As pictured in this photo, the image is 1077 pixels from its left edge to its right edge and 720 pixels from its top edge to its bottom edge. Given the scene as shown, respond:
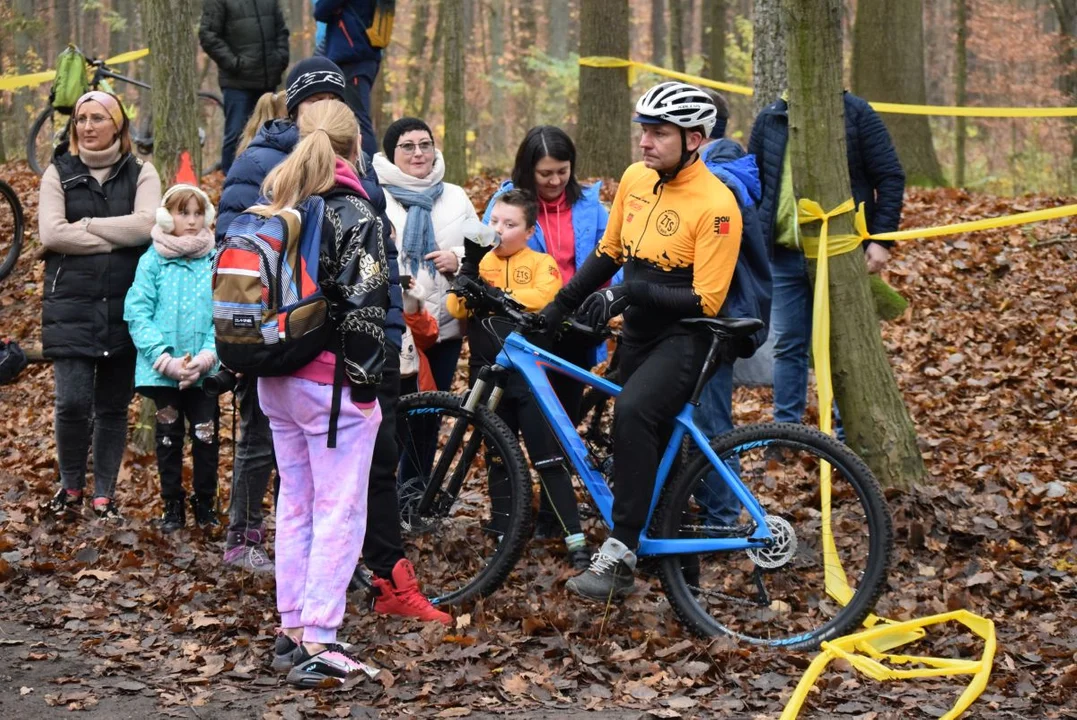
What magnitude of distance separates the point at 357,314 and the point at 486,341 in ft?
5.18

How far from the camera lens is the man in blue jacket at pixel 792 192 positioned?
6.68 metres

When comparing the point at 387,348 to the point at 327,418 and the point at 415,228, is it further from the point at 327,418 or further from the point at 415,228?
the point at 415,228

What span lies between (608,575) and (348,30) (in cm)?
607

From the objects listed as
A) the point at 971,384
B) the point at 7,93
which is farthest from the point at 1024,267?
the point at 7,93

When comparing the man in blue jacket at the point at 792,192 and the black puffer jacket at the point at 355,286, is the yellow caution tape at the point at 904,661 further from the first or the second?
the man in blue jacket at the point at 792,192

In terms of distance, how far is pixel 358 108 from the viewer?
9.82 meters

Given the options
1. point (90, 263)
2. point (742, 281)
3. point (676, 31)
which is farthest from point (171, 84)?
point (676, 31)

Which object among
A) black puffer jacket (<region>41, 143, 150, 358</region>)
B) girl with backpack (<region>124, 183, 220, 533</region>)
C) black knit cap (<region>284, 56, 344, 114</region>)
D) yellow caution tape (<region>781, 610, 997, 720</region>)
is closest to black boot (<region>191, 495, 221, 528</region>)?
girl with backpack (<region>124, 183, 220, 533</region>)

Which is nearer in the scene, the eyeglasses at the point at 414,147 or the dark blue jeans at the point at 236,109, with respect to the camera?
the eyeglasses at the point at 414,147

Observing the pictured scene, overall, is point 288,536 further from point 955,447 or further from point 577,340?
point 955,447

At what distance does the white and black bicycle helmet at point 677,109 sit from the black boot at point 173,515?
3310mm

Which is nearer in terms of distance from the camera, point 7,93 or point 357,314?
point 357,314

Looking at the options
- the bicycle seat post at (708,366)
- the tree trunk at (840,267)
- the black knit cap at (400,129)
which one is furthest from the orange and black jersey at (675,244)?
the black knit cap at (400,129)

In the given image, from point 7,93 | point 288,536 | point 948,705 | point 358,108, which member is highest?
point 7,93
